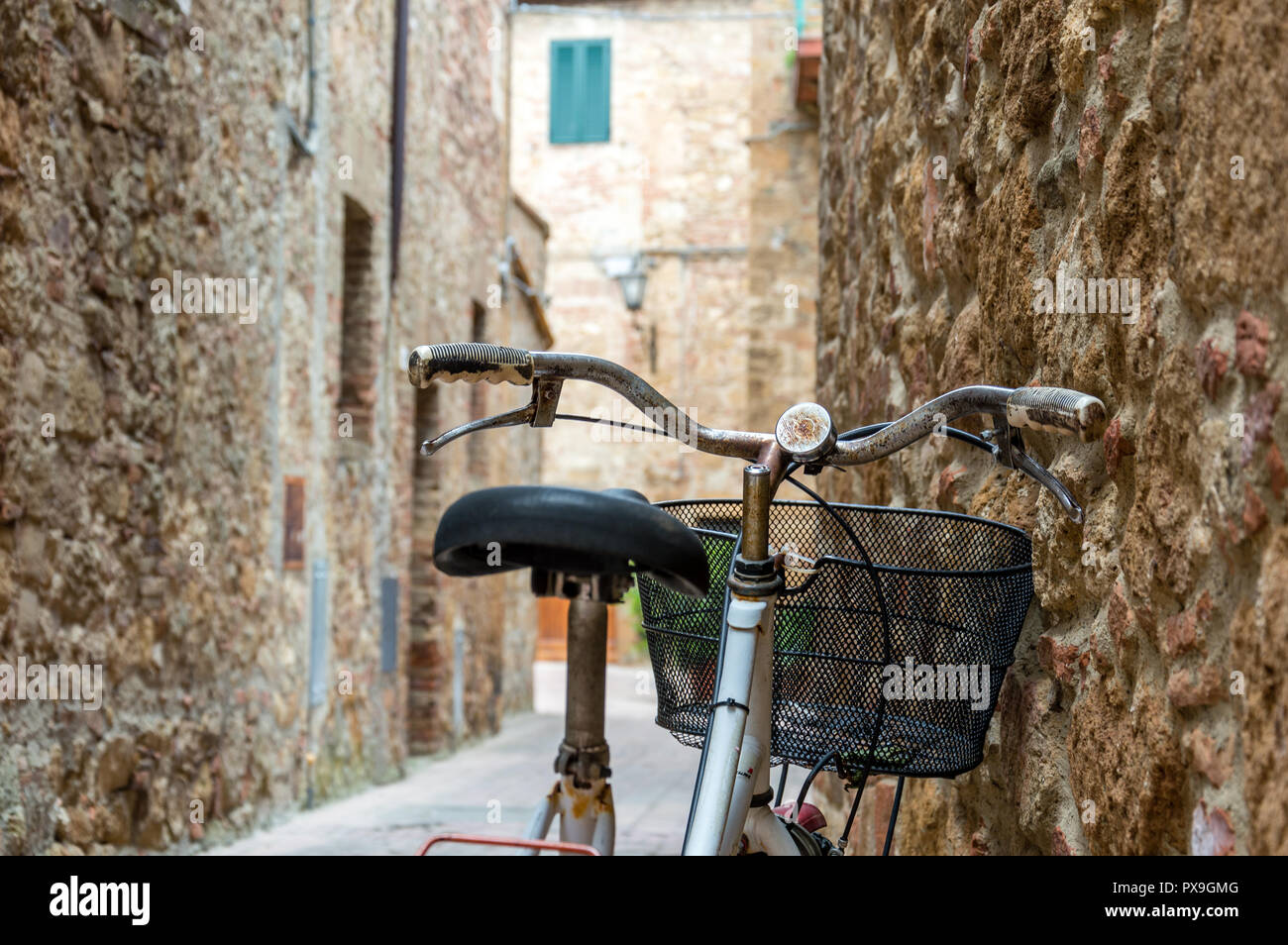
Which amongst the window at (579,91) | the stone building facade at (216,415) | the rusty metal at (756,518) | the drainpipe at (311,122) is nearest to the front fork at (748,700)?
the rusty metal at (756,518)

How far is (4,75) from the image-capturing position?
3.46m

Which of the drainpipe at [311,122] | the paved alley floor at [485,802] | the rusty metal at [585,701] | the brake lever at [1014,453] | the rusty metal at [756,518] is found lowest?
the paved alley floor at [485,802]

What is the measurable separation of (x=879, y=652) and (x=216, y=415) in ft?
13.1

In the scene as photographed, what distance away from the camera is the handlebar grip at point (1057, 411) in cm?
130

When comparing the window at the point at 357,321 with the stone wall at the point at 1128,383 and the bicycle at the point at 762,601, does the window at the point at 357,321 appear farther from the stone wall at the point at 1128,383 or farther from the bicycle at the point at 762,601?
the bicycle at the point at 762,601

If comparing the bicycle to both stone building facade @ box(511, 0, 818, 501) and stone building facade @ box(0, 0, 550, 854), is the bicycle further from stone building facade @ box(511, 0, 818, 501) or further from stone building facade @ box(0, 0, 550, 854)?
stone building facade @ box(511, 0, 818, 501)

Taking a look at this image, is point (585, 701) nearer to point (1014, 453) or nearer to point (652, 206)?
point (1014, 453)

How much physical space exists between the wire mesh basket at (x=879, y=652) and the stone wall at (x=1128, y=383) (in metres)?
0.10

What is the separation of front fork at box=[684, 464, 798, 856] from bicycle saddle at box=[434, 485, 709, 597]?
0.41ft

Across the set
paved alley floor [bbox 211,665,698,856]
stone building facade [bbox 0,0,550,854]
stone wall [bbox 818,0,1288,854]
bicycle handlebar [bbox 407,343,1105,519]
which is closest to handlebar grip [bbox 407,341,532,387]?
bicycle handlebar [bbox 407,343,1105,519]

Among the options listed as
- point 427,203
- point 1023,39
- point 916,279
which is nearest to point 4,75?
point 916,279

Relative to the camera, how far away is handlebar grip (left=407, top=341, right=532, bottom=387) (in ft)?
5.18
